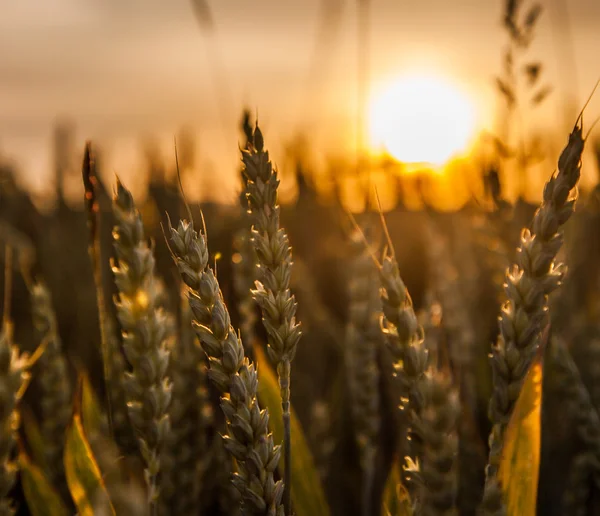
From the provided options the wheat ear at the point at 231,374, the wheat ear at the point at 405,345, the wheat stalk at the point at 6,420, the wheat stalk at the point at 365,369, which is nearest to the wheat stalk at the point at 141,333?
the wheat ear at the point at 231,374

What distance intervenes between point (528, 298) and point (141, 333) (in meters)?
0.47

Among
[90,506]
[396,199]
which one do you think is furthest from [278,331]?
[396,199]

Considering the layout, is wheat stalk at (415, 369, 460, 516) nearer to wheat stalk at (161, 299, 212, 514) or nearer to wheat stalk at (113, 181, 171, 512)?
wheat stalk at (113, 181, 171, 512)

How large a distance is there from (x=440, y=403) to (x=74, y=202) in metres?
4.58

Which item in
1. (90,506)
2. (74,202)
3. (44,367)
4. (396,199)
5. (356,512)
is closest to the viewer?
(90,506)

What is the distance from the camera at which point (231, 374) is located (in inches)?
26.4

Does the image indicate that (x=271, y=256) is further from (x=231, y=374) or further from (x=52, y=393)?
(x=52, y=393)

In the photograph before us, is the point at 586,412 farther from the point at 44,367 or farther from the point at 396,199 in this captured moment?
the point at 396,199

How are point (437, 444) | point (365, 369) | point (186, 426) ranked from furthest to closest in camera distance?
point (365, 369), point (186, 426), point (437, 444)

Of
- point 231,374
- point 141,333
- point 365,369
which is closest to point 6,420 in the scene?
point 141,333

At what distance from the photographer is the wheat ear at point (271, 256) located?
2.19 ft

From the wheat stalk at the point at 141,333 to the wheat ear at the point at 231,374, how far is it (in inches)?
3.1

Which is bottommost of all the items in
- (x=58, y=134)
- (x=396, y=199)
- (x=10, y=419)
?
(x=10, y=419)

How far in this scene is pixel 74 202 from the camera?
466 cm
